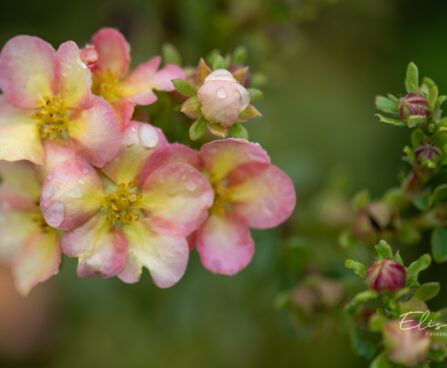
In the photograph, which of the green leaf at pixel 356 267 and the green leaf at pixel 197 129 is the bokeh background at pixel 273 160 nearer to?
the green leaf at pixel 356 267

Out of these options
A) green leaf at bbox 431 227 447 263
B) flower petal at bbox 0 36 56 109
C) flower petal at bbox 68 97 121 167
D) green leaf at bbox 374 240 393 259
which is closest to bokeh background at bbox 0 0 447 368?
green leaf at bbox 431 227 447 263

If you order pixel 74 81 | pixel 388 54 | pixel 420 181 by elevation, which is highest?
pixel 74 81

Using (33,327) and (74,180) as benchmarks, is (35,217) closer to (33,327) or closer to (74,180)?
(74,180)

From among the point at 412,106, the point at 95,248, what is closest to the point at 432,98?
the point at 412,106

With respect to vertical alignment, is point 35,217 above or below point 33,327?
above

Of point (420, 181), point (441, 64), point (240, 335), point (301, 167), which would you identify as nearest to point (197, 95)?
point (420, 181)

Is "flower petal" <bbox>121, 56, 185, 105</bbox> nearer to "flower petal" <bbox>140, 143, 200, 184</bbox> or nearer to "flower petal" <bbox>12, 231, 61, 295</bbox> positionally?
"flower petal" <bbox>140, 143, 200, 184</bbox>

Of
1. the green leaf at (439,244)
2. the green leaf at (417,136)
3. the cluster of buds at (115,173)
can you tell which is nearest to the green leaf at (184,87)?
the cluster of buds at (115,173)
